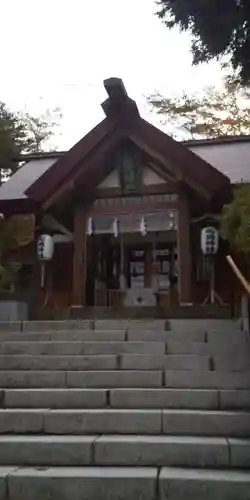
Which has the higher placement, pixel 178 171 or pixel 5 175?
pixel 5 175

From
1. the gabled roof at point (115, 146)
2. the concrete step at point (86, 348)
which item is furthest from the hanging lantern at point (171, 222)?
the concrete step at point (86, 348)

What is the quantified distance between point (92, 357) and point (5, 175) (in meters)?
14.7

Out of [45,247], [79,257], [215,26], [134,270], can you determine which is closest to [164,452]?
[215,26]

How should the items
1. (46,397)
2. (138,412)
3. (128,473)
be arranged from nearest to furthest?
(128,473), (138,412), (46,397)

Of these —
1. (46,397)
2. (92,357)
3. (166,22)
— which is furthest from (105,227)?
(46,397)

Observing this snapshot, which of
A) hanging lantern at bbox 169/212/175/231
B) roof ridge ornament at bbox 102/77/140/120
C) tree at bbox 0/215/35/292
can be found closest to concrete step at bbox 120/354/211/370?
tree at bbox 0/215/35/292

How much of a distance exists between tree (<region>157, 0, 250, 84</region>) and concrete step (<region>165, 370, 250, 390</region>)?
4.66m

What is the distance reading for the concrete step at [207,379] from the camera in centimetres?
450

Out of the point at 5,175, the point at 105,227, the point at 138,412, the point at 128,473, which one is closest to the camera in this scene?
the point at 128,473

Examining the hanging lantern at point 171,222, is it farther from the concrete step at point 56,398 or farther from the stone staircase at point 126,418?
the concrete step at point 56,398

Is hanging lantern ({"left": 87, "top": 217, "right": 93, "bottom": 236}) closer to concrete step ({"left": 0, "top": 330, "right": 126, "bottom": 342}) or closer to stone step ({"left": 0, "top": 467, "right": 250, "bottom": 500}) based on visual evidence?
concrete step ({"left": 0, "top": 330, "right": 126, "bottom": 342})

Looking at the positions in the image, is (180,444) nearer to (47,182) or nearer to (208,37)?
(208,37)

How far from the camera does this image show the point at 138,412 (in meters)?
4.11

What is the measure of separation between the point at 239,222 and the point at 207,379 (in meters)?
2.09
